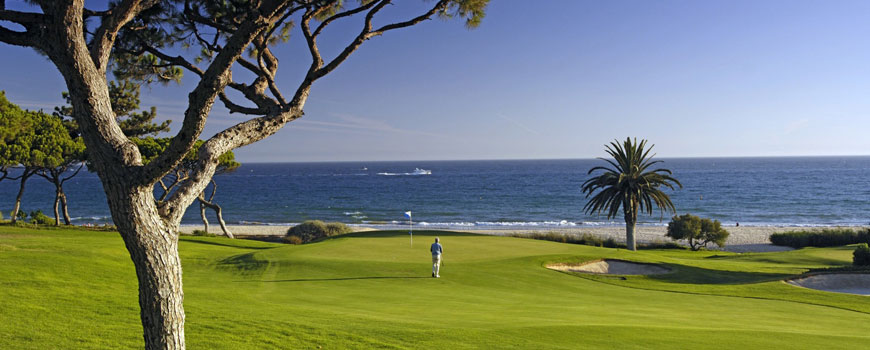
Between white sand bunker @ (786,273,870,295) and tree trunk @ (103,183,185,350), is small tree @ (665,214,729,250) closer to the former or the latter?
white sand bunker @ (786,273,870,295)

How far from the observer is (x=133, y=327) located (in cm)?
980

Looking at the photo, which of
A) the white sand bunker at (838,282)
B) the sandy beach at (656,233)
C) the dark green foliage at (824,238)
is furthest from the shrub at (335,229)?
the dark green foliage at (824,238)

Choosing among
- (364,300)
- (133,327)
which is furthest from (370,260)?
(133,327)

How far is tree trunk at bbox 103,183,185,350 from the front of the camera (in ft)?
16.8

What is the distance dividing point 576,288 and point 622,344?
758 cm

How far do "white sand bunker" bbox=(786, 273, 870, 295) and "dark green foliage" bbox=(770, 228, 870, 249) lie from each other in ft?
74.3

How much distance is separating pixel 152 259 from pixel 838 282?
22497 mm

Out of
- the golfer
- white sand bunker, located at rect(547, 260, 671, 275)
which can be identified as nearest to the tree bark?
white sand bunker, located at rect(547, 260, 671, 275)

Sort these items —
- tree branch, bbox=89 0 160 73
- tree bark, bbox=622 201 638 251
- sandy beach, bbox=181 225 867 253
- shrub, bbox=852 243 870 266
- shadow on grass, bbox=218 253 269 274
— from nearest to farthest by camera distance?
tree branch, bbox=89 0 160 73 → shadow on grass, bbox=218 253 269 274 → shrub, bbox=852 243 870 266 → tree bark, bbox=622 201 638 251 → sandy beach, bbox=181 225 867 253

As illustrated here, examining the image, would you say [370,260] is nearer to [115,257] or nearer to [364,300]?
[364,300]

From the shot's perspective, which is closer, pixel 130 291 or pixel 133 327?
pixel 133 327

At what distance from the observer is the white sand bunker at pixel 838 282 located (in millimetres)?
19031

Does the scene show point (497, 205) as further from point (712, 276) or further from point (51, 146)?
point (712, 276)

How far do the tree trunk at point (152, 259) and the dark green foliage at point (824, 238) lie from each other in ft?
149
